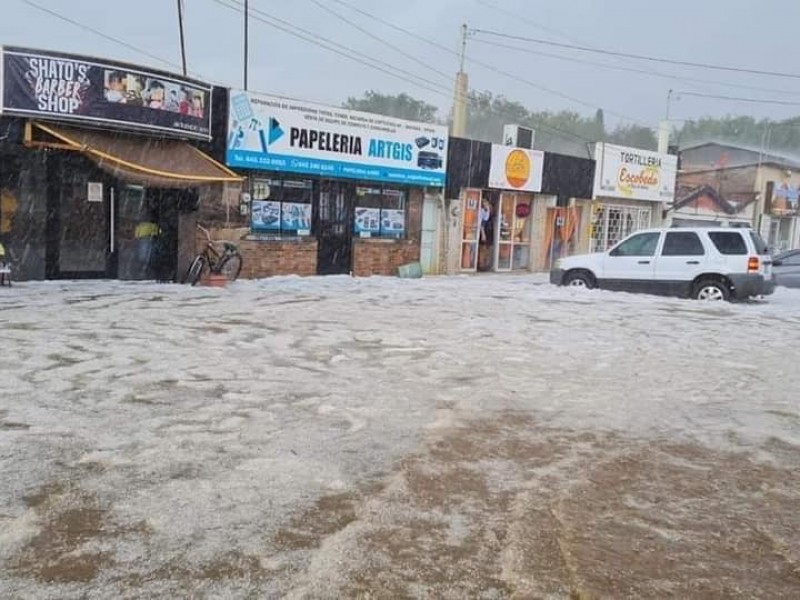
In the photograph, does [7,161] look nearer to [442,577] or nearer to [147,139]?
[147,139]

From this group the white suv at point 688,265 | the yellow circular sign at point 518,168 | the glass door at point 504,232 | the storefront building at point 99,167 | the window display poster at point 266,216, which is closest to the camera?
the storefront building at point 99,167

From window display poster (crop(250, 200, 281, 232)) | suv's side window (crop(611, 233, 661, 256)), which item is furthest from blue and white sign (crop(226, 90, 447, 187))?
suv's side window (crop(611, 233, 661, 256))

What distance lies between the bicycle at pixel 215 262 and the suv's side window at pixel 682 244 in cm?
884

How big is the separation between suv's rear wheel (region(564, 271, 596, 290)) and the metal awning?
753cm

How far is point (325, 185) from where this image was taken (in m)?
18.5

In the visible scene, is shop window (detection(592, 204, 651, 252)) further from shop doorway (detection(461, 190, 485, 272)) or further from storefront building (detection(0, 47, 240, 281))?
storefront building (detection(0, 47, 240, 281))

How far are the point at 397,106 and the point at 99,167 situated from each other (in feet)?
161

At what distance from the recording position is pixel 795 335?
35.9 ft

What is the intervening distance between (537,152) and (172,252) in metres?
12.2

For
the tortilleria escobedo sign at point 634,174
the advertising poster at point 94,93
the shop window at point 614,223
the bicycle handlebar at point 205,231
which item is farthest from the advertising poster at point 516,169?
the advertising poster at point 94,93

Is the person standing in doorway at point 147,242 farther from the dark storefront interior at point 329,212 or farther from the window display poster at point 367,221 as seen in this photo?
the window display poster at point 367,221

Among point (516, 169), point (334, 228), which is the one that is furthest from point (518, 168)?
point (334, 228)

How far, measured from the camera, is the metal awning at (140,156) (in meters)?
13.2

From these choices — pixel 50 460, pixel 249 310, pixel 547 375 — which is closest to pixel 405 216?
pixel 249 310
